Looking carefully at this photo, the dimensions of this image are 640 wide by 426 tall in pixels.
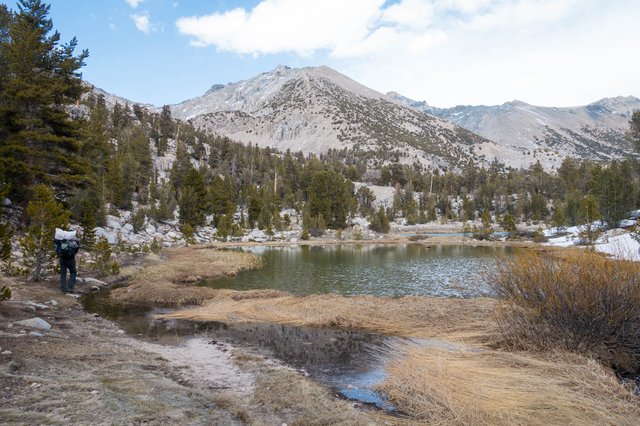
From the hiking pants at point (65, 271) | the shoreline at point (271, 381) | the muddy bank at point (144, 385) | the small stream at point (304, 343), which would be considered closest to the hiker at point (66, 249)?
the hiking pants at point (65, 271)

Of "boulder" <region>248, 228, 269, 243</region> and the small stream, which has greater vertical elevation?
"boulder" <region>248, 228, 269, 243</region>

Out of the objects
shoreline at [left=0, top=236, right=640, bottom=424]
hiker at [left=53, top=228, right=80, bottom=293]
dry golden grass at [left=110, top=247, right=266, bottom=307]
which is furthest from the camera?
dry golden grass at [left=110, top=247, right=266, bottom=307]

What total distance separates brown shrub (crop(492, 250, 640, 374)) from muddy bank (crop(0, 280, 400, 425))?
16.5 ft

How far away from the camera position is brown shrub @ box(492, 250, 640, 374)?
844 centimetres

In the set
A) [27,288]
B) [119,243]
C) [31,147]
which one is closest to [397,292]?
[27,288]

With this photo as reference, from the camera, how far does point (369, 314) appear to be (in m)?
14.5

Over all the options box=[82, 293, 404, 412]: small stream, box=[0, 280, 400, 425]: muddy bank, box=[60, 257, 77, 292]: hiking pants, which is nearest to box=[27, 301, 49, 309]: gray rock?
box=[82, 293, 404, 412]: small stream

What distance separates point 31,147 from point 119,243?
30.7 ft

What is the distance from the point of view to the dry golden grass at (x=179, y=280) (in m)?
18.0

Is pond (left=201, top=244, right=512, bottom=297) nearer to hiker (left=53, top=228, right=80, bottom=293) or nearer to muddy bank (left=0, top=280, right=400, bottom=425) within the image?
hiker (left=53, top=228, right=80, bottom=293)

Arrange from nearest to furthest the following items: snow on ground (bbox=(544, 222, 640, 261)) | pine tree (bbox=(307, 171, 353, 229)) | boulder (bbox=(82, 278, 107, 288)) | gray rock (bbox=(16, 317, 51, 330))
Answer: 1. snow on ground (bbox=(544, 222, 640, 261))
2. gray rock (bbox=(16, 317, 51, 330))
3. boulder (bbox=(82, 278, 107, 288))
4. pine tree (bbox=(307, 171, 353, 229))

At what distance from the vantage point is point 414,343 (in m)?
10.9

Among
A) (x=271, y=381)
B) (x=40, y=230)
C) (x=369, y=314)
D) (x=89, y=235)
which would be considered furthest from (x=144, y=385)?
(x=89, y=235)

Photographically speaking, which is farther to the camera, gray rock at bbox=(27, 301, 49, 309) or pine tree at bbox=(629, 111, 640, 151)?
pine tree at bbox=(629, 111, 640, 151)
